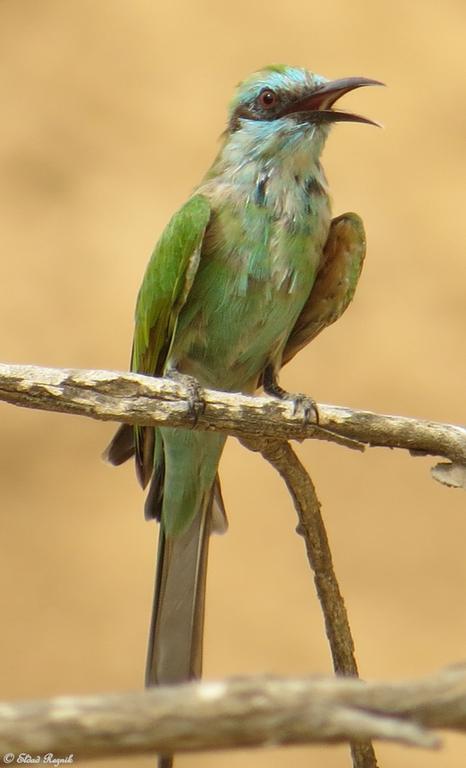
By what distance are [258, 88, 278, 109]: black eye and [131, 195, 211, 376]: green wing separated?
0.26m

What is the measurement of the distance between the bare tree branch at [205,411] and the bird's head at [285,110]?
0.75m

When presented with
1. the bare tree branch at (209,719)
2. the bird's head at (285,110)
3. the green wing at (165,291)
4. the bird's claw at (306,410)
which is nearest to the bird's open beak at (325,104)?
the bird's head at (285,110)

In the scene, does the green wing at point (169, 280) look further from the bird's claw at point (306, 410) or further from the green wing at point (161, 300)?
the bird's claw at point (306, 410)

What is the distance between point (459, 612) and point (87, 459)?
42.2 inches

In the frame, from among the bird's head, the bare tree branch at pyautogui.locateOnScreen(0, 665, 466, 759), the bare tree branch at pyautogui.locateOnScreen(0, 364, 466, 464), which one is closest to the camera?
the bare tree branch at pyautogui.locateOnScreen(0, 665, 466, 759)

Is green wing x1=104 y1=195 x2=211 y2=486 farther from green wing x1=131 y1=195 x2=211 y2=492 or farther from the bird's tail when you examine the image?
the bird's tail

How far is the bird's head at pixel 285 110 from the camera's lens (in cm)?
235

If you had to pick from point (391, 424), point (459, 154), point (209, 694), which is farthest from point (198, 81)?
point (209, 694)

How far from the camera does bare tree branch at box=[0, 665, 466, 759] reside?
88cm

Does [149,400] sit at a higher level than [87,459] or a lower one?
lower

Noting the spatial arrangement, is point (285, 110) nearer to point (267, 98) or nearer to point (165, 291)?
point (267, 98)

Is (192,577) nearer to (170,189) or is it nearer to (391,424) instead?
(391,424)

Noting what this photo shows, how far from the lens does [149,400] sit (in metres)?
1.68

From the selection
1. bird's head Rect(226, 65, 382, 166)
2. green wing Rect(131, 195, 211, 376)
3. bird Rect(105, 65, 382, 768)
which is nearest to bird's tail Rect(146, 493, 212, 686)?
bird Rect(105, 65, 382, 768)
